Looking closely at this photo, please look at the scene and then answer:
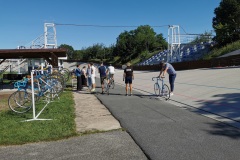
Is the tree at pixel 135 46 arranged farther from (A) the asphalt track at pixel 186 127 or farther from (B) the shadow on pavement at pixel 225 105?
(A) the asphalt track at pixel 186 127

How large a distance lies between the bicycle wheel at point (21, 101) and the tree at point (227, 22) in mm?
44107

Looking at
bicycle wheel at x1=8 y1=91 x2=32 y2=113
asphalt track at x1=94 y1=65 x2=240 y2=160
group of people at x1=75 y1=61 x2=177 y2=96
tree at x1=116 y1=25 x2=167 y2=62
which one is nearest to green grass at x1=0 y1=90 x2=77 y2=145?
bicycle wheel at x1=8 y1=91 x2=32 y2=113

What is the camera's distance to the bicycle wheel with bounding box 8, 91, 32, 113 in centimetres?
912

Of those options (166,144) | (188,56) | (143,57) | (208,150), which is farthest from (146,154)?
(143,57)

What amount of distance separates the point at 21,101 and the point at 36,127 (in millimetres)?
2677

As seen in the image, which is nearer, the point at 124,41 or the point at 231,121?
the point at 231,121

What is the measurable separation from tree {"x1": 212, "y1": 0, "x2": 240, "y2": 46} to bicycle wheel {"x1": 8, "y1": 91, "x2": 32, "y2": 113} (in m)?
44.1

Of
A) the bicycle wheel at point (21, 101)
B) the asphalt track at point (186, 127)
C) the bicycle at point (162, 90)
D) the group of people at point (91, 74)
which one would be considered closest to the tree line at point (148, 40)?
the group of people at point (91, 74)

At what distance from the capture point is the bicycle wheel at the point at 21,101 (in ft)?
29.9

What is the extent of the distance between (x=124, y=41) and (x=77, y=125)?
97.9 metres

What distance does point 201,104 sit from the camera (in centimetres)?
963

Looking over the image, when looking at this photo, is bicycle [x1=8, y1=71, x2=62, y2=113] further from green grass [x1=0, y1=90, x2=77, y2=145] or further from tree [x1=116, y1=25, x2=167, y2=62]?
tree [x1=116, y1=25, x2=167, y2=62]

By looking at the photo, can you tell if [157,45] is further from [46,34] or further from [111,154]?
[111,154]

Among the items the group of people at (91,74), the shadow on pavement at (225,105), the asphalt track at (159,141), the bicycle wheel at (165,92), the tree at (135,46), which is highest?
the tree at (135,46)
